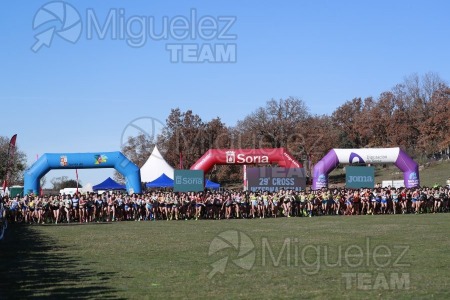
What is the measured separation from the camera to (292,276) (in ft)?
36.2

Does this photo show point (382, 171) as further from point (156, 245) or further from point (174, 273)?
point (174, 273)

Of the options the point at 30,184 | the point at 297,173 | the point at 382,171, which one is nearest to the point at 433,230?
the point at 297,173

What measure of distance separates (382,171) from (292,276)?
61.4 meters

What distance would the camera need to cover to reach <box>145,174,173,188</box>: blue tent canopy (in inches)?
1782

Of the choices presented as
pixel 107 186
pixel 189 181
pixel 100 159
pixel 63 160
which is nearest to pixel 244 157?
pixel 189 181

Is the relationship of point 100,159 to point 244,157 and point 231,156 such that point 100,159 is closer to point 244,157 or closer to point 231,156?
point 231,156

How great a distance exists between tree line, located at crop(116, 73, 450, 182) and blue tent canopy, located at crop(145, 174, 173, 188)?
37.8ft

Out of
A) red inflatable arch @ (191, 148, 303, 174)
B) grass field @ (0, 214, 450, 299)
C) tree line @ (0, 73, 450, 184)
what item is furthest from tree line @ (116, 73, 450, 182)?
grass field @ (0, 214, 450, 299)

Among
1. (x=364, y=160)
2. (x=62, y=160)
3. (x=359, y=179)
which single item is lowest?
(x=359, y=179)

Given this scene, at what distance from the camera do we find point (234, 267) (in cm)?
1229

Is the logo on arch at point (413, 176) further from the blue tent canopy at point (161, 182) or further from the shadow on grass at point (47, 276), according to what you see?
the shadow on grass at point (47, 276)

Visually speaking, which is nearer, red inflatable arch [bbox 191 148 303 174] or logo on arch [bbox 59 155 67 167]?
logo on arch [bbox 59 155 67 167]

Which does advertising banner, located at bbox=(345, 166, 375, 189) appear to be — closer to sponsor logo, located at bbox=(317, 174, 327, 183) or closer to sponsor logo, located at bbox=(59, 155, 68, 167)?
sponsor logo, located at bbox=(317, 174, 327, 183)

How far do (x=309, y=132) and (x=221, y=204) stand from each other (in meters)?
35.5
